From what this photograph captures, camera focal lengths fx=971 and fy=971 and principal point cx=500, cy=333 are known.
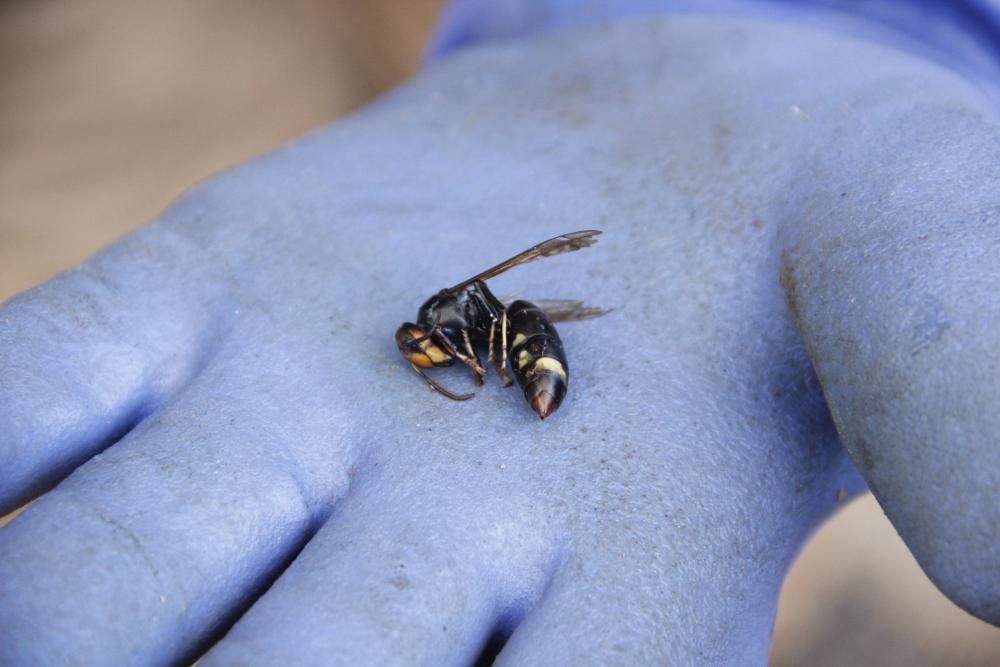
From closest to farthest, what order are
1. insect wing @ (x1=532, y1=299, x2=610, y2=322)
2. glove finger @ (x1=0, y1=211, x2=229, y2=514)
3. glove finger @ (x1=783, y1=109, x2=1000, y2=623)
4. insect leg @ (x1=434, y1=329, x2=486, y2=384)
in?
glove finger @ (x1=783, y1=109, x2=1000, y2=623)
glove finger @ (x1=0, y1=211, x2=229, y2=514)
insect leg @ (x1=434, y1=329, x2=486, y2=384)
insect wing @ (x1=532, y1=299, x2=610, y2=322)

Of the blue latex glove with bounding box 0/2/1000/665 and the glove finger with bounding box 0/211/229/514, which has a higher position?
the glove finger with bounding box 0/211/229/514

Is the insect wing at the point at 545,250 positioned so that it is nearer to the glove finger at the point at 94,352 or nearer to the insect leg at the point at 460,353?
the insect leg at the point at 460,353

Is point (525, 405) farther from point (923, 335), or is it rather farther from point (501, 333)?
point (923, 335)

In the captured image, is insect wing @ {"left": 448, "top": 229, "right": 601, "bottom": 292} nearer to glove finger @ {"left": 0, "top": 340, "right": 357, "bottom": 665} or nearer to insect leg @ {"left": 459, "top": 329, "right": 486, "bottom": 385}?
insect leg @ {"left": 459, "top": 329, "right": 486, "bottom": 385}

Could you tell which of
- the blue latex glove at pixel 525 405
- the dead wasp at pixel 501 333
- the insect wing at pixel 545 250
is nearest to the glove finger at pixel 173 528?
the blue latex glove at pixel 525 405

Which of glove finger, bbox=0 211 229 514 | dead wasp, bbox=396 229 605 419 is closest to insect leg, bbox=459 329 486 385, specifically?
dead wasp, bbox=396 229 605 419

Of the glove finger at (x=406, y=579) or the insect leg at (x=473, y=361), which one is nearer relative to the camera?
the glove finger at (x=406, y=579)
